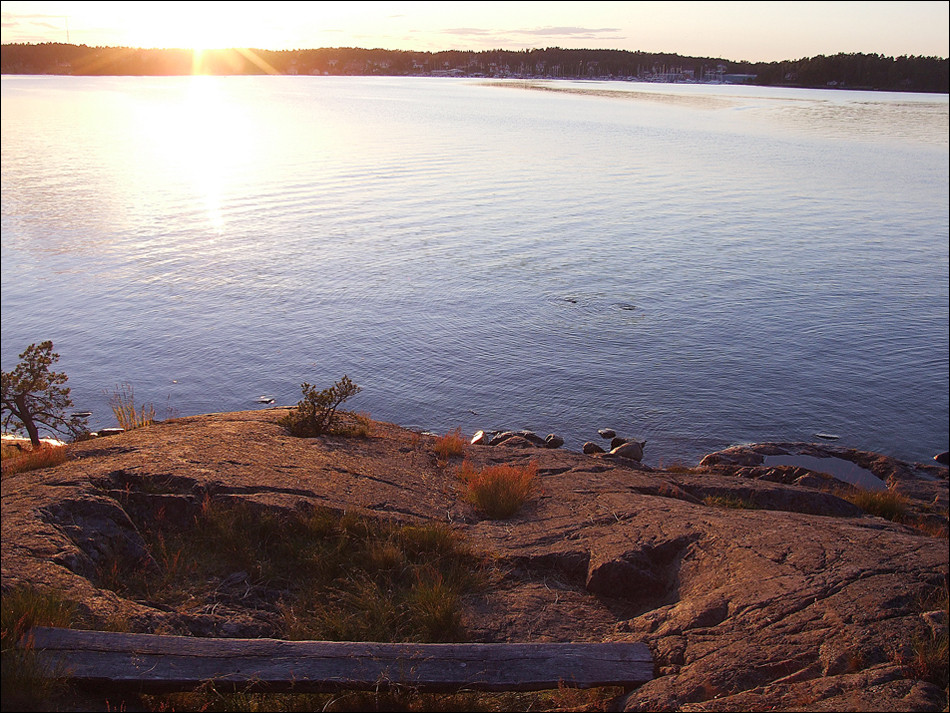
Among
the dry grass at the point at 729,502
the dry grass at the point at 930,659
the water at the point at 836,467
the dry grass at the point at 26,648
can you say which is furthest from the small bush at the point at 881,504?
the dry grass at the point at 26,648

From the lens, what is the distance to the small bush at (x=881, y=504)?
11.5 meters

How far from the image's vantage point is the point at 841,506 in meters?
10.8

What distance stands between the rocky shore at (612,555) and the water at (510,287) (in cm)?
464

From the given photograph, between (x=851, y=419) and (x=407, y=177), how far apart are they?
29550mm

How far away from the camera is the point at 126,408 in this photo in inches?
539

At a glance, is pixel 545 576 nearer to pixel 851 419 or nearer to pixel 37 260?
pixel 851 419

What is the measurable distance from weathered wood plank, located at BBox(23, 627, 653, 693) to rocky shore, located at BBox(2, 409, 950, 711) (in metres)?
0.41

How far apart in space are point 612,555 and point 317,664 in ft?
10.6

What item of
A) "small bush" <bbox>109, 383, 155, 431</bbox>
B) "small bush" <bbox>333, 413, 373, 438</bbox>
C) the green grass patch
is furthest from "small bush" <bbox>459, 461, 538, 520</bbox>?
"small bush" <bbox>109, 383, 155, 431</bbox>

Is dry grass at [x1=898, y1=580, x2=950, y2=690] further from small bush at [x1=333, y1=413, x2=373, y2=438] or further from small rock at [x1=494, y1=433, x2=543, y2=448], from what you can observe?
small rock at [x1=494, y1=433, x2=543, y2=448]

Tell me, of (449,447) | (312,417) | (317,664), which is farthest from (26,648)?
(449,447)

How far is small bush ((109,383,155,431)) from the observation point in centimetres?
1314

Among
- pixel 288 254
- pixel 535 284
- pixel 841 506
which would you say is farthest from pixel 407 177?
pixel 841 506

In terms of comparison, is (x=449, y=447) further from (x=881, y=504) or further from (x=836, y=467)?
(x=836, y=467)
